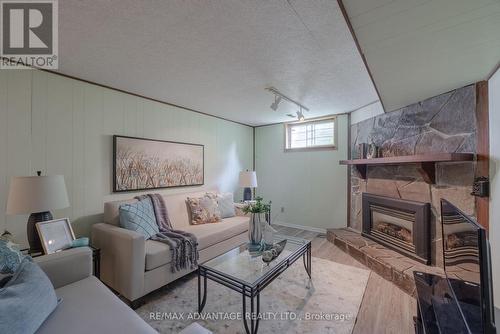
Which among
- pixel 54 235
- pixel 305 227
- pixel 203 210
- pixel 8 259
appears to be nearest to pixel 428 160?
pixel 305 227

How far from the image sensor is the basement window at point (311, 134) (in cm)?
403

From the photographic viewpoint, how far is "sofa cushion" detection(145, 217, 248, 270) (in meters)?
2.04

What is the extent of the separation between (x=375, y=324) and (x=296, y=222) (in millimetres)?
2687

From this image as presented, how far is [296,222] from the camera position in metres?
4.41

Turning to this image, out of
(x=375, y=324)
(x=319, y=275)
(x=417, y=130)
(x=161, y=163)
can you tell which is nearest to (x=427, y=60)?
(x=417, y=130)

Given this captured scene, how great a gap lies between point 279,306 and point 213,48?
2.35 m

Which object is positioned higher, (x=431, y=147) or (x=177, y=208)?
(x=431, y=147)

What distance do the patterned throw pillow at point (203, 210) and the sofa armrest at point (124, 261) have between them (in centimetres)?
109

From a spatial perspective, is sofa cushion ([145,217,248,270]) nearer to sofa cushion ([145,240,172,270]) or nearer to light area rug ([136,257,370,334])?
sofa cushion ([145,240,172,270])

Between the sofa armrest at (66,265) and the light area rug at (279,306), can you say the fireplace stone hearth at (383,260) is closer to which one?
the light area rug at (279,306)

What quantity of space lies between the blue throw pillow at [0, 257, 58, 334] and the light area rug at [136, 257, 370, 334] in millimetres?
857

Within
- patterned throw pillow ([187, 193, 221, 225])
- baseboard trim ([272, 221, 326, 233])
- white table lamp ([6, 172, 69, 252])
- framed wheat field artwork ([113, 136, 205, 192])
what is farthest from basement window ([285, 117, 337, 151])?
white table lamp ([6, 172, 69, 252])

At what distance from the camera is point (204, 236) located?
255cm

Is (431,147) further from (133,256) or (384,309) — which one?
(133,256)
